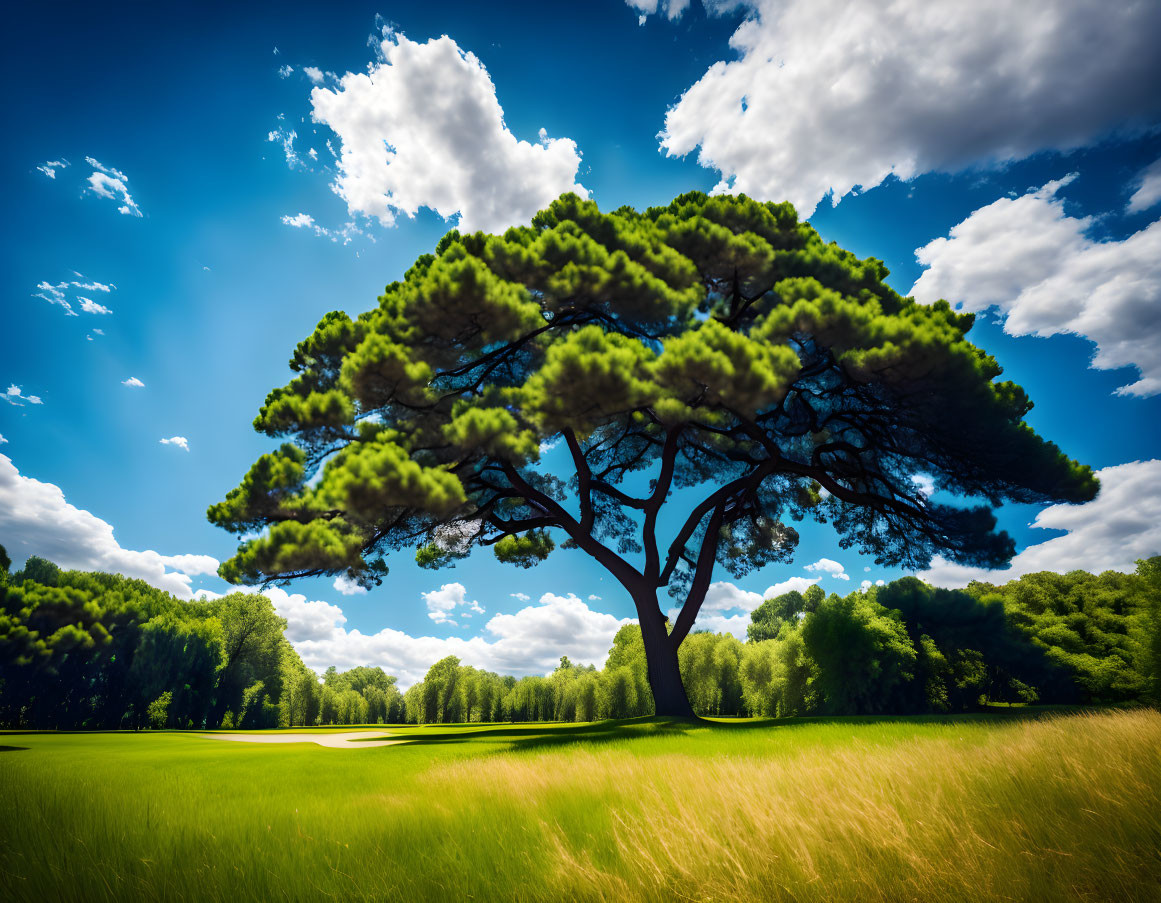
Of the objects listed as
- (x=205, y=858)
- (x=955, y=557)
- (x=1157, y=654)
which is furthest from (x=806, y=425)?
(x=205, y=858)

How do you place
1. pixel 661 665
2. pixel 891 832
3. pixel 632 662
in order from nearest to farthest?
pixel 891 832
pixel 661 665
pixel 632 662

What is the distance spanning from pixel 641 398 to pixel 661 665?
790 cm

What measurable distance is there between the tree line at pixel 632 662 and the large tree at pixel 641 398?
18.4 ft

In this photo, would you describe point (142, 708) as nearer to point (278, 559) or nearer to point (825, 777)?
point (278, 559)

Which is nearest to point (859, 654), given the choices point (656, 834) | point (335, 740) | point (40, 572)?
point (335, 740)

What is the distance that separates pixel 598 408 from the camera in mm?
11828

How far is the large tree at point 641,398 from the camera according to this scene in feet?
37.8

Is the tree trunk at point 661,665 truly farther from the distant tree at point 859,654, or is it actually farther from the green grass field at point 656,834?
the green grass field at point 656,834

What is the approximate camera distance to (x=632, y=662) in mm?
51000

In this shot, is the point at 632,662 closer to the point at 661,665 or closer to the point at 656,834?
the point at 661,665

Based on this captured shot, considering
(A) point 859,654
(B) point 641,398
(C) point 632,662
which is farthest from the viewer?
(C) point 632,662

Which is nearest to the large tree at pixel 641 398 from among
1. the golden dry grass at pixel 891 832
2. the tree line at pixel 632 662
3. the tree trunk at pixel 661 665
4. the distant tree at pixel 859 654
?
the tree trunk at pixel 661 665

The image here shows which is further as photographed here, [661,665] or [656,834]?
[661,665]

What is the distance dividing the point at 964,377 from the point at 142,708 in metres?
54.0
